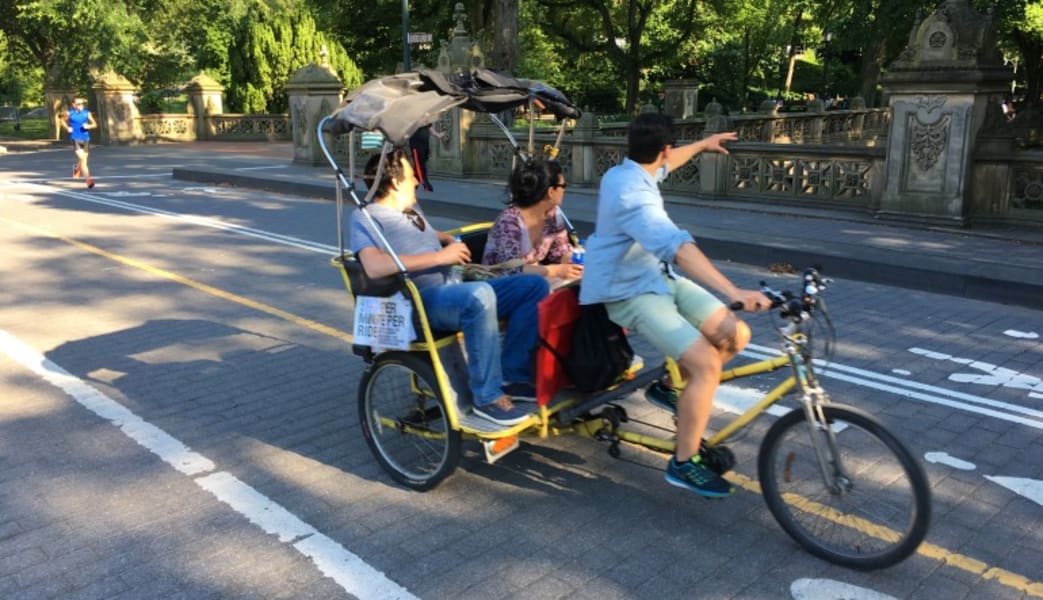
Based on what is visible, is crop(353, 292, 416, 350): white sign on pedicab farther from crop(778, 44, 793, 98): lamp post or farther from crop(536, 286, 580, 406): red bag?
crop(778, 44, 793, 98): lamp post

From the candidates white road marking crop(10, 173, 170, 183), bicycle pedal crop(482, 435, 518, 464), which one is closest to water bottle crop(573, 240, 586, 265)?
bicycle pedal crop(482, 435, 518, 464)

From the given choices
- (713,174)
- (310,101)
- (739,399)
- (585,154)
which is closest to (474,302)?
(739,399)

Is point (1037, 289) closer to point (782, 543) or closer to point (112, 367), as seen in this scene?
point (782, 543)

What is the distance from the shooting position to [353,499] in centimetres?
444

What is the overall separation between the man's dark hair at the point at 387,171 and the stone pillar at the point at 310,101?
59.6 feet

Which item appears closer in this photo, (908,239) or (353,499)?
(353,499)

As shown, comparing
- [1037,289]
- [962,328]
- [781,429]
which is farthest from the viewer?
[1037,289]

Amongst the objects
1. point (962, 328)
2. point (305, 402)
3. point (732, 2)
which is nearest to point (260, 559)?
point (305, 402)

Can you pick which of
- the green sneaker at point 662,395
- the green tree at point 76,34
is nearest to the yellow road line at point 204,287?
the green sneaker at point 662,395

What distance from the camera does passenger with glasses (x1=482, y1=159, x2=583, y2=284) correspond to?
498 centimetres

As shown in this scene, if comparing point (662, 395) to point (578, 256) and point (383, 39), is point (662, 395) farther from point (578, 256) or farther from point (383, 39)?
point (383, 39)

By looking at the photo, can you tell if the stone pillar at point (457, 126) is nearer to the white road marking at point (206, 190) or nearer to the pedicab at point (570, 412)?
the white road marking at point (206, 190)

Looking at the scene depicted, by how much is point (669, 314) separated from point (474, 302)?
94 cm

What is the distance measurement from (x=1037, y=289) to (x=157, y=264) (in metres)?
9.70
